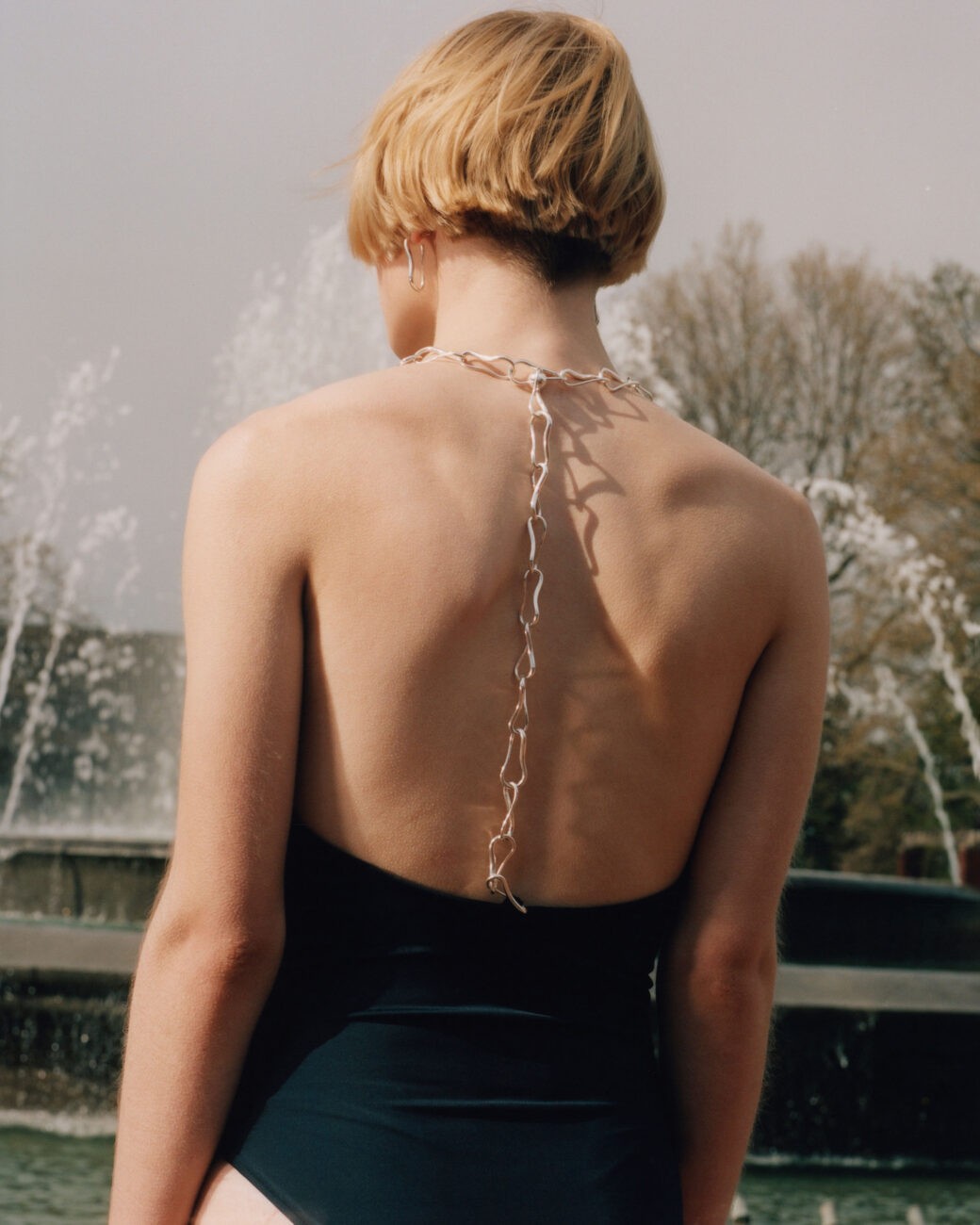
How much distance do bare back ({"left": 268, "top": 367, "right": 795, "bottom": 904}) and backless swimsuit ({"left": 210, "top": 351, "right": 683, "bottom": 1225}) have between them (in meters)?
0.02

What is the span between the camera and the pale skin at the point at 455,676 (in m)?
0.89

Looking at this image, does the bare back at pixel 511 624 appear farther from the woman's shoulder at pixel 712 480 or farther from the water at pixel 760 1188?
the water at pixel 760 1188

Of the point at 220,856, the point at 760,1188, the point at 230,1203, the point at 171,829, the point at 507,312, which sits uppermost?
the point at 507,312

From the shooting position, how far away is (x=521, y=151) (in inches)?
38.7

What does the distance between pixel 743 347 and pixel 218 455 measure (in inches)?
457

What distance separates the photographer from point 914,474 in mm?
11031

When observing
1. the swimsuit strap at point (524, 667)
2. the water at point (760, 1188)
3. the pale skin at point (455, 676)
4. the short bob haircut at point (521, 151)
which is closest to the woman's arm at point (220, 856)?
the pale skin at point (455, 676)

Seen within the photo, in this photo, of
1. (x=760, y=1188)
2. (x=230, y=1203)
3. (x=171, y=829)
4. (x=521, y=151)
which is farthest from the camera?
(x=171, y=829)

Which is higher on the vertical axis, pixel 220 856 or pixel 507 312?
pixel 507 312

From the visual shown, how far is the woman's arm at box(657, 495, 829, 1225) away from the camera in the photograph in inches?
40.8

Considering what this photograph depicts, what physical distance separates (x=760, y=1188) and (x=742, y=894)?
3663 mm

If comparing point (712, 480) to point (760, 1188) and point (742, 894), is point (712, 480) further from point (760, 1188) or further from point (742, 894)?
point (760, 1188)

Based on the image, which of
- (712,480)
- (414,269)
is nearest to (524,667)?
(712,480)

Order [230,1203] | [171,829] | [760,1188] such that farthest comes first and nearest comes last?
1. [171,829]
2. [760,1188]
3. [230,1203]
